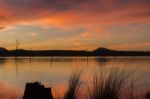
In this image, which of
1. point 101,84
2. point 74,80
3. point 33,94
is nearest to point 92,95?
point 101,84

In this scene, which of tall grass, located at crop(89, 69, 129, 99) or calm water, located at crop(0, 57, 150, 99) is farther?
calm water, located at crop(0, 57, 150, 99)

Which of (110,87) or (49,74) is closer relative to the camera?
(110,87)

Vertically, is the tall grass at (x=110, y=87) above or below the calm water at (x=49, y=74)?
above

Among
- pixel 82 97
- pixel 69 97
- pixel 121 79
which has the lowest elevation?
pixel 82 97

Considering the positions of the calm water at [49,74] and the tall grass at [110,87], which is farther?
the calm water at [49,74]

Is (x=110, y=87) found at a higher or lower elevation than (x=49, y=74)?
higher

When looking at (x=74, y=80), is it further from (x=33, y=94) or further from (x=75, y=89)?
(x=33, y=94)

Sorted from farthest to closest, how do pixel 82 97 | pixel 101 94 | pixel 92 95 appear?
pixel 82 97, pixel 92 95, pixel 101 94

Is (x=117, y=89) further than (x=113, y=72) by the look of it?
No

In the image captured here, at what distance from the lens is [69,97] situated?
6.43 m

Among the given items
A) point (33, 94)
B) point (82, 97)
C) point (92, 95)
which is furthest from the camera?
point (82, 97)

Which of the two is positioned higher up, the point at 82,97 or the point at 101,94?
the point at 101,94

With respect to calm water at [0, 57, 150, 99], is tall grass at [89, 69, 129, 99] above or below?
above

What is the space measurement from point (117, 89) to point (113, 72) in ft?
1.91
